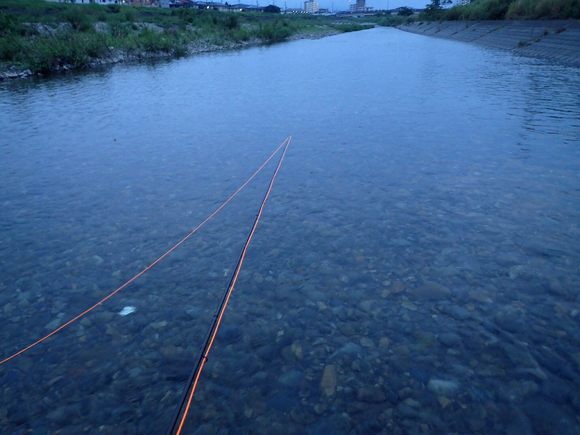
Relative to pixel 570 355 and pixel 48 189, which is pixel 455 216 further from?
Answer: pixel 48 189

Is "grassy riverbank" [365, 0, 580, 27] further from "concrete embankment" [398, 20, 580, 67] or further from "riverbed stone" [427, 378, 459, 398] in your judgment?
"riverbed stone" [427, 378, 459, 398]

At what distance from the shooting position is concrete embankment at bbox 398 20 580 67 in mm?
28406

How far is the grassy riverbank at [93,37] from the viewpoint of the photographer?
26.1 meters

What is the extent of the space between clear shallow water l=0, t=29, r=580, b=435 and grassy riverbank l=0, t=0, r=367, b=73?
63.8 feet

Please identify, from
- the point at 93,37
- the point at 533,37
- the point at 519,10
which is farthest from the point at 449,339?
the point at 519,10

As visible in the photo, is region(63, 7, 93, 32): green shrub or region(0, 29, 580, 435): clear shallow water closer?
region(0, 29, 580, 435): clear shallow water

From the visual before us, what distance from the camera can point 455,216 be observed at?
6.77 m

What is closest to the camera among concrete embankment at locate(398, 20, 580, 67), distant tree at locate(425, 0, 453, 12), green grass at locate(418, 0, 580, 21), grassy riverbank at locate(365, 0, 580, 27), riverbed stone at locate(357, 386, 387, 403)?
riverbed stone at locate(357, 386, 387, 403)

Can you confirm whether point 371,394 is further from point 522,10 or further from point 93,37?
point 522,10

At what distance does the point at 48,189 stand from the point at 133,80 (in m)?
17.6

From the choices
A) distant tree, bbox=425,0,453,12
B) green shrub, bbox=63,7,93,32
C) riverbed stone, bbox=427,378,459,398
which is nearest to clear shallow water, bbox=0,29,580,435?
riverbed stone, bbox=427,378,459,398

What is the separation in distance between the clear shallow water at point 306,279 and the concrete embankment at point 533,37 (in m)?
22.5

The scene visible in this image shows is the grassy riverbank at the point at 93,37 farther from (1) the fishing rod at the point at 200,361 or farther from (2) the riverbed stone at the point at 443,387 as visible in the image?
(2) the riverbed stone at the point at 443,387

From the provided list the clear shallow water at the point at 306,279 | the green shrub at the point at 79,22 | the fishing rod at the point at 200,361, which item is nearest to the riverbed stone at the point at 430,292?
the clear shallow water at the point at 306,279
